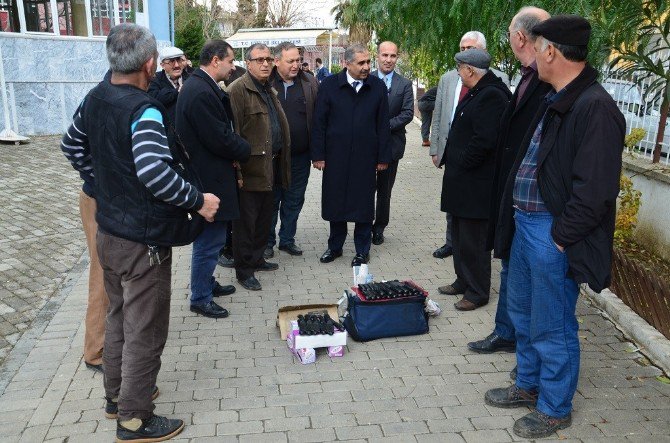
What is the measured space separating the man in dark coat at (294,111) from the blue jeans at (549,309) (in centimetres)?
305

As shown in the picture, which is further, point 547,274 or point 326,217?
point 326,217

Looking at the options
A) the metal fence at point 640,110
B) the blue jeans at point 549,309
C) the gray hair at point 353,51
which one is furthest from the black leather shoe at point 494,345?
the metal fence at point 640,110

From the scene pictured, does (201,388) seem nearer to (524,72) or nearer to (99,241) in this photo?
(99,241)

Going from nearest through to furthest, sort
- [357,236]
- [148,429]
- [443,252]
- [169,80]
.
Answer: [148,429] → [169,80] → [357,236] → [443,252]

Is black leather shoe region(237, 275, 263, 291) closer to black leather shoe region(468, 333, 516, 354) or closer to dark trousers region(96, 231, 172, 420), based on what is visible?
black leather shoe region(468, 333, 516, 354)

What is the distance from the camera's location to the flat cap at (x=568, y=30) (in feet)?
A: 9.21

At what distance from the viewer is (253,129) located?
16.8ft

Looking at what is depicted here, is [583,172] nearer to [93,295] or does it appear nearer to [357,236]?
[93,295]

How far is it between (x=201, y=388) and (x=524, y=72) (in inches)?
111

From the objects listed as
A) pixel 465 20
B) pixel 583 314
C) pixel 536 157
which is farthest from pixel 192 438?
pixel 465 20

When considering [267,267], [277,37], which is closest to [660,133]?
[267,267]

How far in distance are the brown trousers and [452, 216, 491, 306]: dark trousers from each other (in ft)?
8.95

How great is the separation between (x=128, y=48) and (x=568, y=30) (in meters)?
2.09

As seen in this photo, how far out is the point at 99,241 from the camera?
120 inches
